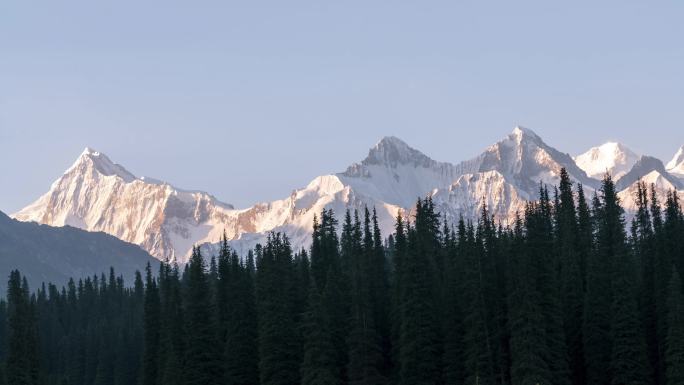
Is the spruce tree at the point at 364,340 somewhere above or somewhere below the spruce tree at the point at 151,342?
below

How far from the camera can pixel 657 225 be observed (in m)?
144

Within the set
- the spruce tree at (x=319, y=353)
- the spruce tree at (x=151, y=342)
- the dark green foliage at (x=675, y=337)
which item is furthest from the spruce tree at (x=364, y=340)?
the spruce tree at (x=151, y=342)

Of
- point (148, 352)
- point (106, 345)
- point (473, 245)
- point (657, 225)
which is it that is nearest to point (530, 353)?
point (473, 245)

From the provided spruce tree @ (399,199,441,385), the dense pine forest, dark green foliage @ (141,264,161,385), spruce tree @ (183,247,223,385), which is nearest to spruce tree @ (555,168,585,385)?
the dense pine forest

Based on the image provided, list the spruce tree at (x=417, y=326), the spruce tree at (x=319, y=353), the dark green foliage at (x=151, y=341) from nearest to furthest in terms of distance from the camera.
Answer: the spruce tree at (x=417, y=326), the spruce tree at (x=319, y=353), the dark green foliage at (x=151, y=341)

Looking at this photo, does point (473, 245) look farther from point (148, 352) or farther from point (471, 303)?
point (148, 352)

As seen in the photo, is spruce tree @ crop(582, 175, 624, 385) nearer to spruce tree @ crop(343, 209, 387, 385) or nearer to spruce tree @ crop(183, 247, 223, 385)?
spruce tree @ crop(343, 209, 387, 385)

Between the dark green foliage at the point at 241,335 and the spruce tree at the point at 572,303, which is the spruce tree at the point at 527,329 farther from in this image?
the dark green foliage at the point at 241,335

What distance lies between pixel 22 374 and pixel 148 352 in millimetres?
22440

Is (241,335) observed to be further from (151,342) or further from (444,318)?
(151,342)

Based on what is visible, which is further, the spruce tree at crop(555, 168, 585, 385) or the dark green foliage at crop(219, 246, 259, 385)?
the dark green foliage at crop(219, 246, 259, 385)

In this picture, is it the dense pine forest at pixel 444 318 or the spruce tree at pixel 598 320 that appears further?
the spruce tree at pixel 598 320

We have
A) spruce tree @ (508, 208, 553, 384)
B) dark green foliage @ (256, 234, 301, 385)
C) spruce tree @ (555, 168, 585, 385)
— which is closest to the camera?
spruce tree @ (508, 208, 553, 384)

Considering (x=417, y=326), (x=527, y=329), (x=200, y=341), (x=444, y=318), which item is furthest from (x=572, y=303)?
(x=200, y=341)
